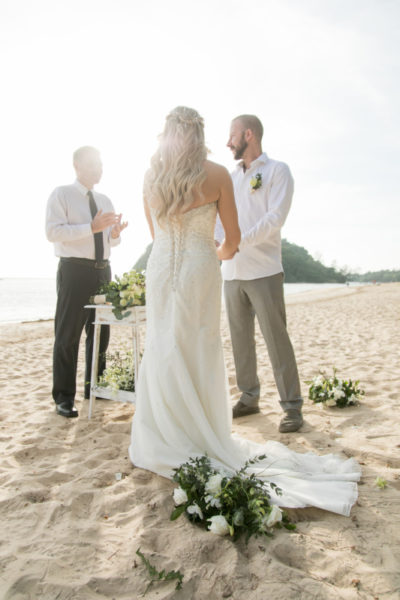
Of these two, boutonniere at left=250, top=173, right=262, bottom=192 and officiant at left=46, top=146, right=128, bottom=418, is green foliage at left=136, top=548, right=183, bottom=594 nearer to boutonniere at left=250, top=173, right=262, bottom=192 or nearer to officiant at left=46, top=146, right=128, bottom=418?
officiant at left=46, top=146, right=128, bottom=418

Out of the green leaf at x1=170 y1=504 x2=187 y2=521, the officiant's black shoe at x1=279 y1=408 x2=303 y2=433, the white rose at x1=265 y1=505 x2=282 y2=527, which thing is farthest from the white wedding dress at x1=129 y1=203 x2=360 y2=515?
the officiant's black shoe at x1=279 y1=408 x2=303 y2=433

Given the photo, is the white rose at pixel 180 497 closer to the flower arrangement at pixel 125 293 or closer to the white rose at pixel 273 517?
the white rose at pixel 273 517

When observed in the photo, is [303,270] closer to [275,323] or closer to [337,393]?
[337,393]

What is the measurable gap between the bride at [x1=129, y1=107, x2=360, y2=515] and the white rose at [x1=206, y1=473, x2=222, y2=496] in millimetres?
350

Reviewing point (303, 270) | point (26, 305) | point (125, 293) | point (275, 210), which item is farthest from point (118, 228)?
point (303, 270)

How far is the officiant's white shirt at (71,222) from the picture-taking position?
4066mm

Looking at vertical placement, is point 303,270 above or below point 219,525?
above

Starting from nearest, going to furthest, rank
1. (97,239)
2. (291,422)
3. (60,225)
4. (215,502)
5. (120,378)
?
1. (215,502)
2. (291,422)
3. (120,378)
4. (60,225)
5. (97,239)

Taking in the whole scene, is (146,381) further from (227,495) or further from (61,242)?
(61,242)

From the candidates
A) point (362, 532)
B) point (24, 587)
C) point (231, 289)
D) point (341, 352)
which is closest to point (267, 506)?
point (362, 532)

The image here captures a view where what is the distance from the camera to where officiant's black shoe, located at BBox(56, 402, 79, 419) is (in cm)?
405

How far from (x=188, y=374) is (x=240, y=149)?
226cm

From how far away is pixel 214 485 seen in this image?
7.27ft

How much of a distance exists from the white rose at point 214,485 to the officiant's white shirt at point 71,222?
2.69m
